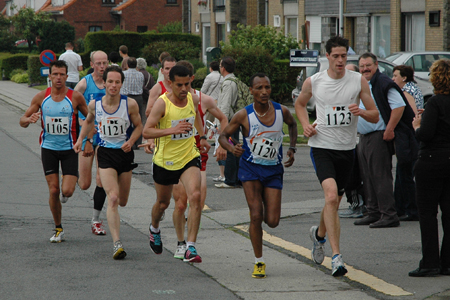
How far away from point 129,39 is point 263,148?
40090 mm

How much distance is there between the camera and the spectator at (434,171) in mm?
5977

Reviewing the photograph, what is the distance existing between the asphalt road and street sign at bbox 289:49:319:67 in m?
6.66

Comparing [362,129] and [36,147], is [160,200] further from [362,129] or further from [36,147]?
[36,147]

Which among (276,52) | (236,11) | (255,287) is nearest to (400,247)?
(255,287)

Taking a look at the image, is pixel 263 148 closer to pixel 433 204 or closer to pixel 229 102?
pixel 433 204

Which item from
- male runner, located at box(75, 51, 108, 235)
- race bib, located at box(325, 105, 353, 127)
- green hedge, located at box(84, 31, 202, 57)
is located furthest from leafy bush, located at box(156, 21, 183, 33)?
race bib, located at box(325, 105, 353, 127)

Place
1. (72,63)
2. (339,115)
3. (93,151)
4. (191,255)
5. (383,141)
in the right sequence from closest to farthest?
(339,115), (191,255), (93,151), (383,141), (72,63)

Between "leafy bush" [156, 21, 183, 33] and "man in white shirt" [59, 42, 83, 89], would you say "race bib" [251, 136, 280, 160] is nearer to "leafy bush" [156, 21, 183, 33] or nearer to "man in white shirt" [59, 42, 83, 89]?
"man in white shirt" [59, 42, 83, 89]

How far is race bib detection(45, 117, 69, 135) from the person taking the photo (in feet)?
25.0

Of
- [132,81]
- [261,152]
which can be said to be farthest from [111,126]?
[132,81]

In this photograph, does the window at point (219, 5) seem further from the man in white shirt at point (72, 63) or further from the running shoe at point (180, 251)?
the running shoe at point (180, 251)

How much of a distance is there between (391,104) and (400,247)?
176cm

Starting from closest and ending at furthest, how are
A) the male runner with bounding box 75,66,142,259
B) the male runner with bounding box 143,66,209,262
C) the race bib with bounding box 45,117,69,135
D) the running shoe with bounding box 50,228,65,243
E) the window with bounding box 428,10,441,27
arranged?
the male runner with bounding box 143,66,209,262 → the male runner with bounding box 75,66,142,259 → the running shoe with bounding box 50,228,65,243 → the race bib with bounding box 45,117,69,135 → the window with bounding box 428,10,441,27

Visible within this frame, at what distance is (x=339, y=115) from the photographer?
248 inches
